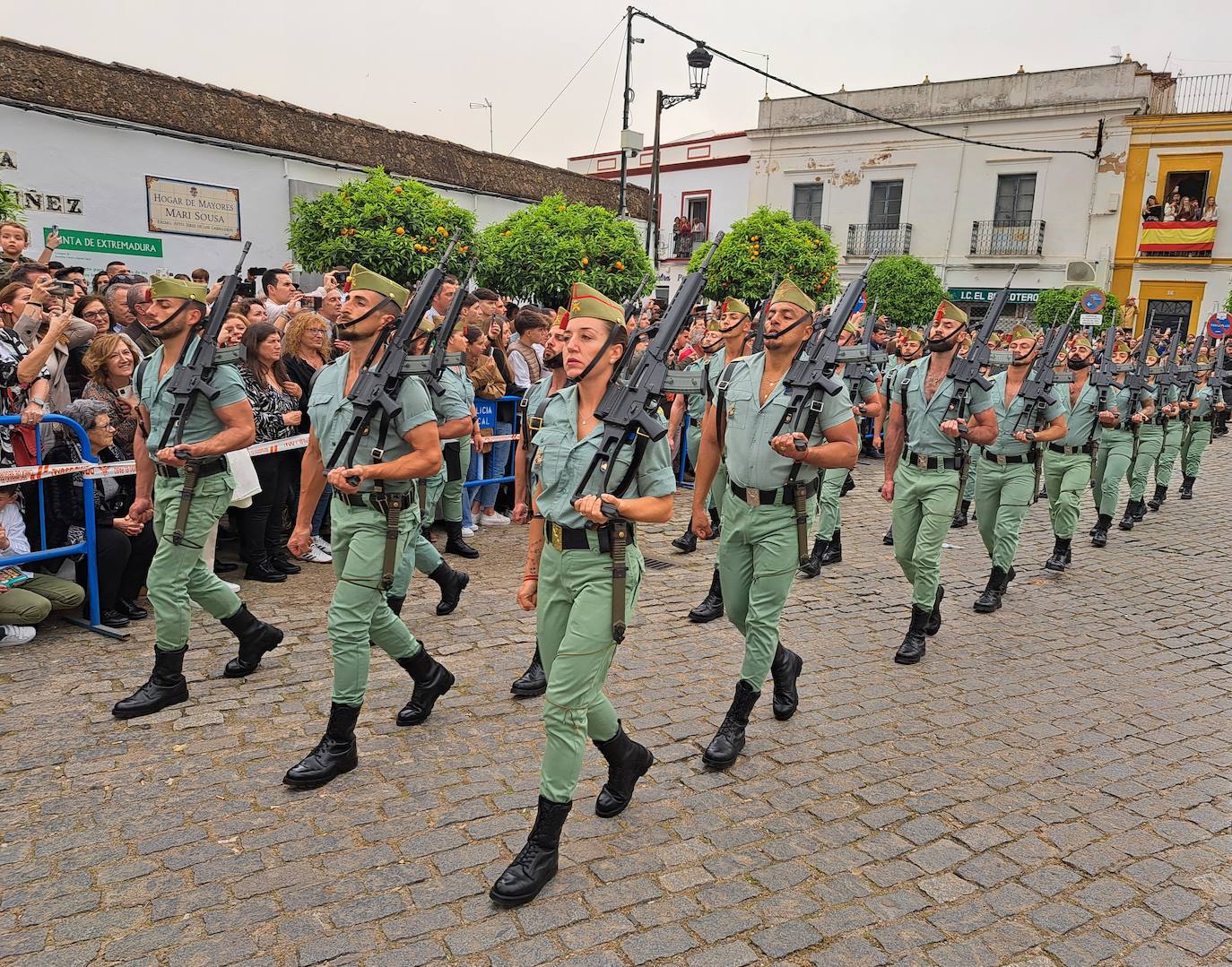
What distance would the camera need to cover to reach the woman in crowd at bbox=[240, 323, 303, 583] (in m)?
7.19

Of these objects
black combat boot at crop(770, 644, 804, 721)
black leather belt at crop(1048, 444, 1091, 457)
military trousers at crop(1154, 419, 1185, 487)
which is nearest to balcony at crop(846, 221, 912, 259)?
military trousers at crop(1154, 419, 1185, 487)

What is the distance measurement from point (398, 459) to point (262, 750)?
61.7 inches

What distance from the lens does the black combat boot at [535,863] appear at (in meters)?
3.32

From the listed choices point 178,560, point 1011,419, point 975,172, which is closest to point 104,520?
point 178,560

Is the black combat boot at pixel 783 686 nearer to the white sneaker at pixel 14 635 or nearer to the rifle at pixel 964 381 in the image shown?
the rifle at pixel 964 381

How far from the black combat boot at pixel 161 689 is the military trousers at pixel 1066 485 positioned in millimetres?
7716

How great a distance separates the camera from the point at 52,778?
4.06 meters

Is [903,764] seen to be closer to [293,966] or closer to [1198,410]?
[293,966]

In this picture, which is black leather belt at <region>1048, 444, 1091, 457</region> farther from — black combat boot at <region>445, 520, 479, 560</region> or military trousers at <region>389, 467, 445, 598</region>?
military trousers at <region>389, 467, 445, 598</region>

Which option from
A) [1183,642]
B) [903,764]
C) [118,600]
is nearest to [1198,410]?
[1183,642]

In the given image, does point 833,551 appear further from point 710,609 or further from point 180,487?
point 180,487

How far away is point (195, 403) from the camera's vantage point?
4867 mm

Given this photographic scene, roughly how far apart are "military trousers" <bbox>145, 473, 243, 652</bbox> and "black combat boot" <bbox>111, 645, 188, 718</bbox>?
59 mm

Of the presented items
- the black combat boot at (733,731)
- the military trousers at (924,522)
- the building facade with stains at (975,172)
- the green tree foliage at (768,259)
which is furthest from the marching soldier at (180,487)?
the building facade with stains at (975,172)
